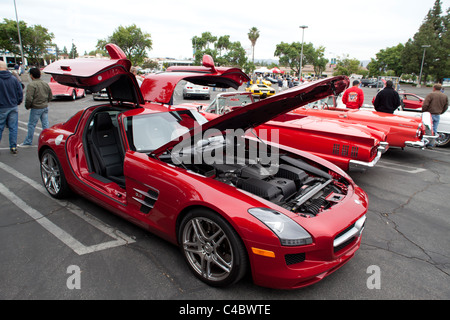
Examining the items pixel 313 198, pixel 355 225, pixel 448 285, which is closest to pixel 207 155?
pixel 313 198

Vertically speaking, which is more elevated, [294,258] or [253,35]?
[253,35]

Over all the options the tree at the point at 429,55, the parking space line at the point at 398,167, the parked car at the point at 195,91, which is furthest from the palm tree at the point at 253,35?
the parking space line at the point at 398,167

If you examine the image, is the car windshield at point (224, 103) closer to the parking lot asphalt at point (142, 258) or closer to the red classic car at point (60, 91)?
the parking lot asphalt at point (142, 258)

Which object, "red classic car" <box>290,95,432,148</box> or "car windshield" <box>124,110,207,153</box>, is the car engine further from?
"red classic car" <box>290,95,432,148</box>

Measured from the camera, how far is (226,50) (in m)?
65.6

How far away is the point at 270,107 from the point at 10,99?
6024 mm

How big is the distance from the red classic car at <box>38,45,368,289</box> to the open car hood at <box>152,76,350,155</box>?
14 mm

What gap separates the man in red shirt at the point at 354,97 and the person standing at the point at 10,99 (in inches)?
321

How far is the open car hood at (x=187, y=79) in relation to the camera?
3.92 metres

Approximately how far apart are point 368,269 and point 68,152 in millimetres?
3650

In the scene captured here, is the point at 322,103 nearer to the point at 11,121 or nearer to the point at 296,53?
the point at 11,121

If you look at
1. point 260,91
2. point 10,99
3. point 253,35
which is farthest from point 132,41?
point 10,99

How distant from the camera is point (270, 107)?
106 inches
